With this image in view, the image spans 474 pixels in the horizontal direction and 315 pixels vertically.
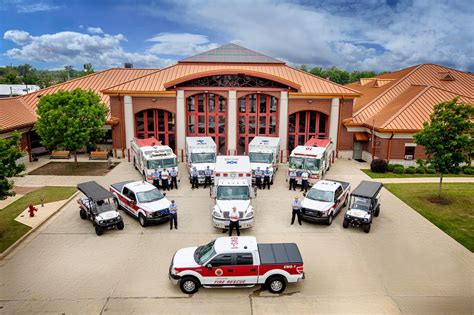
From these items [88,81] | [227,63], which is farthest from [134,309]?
[88,81]

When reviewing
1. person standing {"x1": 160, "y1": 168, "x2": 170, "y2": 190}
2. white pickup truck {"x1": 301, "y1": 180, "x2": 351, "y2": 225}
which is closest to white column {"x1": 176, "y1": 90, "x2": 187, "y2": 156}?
person standing {"x1": 160, "y1": 168, "x2": 170, "y2": 190}

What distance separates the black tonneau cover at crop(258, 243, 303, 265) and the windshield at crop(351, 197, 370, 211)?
Answer: 6705mm

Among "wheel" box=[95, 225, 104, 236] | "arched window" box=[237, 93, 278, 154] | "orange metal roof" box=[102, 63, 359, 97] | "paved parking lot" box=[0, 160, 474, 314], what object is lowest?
"paved parking lot" box=[0, 160, 474, 314]

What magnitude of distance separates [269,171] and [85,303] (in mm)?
16334

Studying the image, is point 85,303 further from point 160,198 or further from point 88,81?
point 88,81

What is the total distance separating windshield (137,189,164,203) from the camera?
777 inches

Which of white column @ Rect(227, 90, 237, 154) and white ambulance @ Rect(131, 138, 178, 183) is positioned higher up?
white column @ Rect(227, 90, 237, 154)

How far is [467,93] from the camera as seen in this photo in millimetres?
41125

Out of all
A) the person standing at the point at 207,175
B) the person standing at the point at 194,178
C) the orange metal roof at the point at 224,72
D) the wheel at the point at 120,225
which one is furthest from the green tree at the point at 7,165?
the orange metal roof at the point at 224,72

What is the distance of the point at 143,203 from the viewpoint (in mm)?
19547

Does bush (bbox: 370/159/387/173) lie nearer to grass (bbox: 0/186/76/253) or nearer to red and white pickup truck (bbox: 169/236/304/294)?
red and white pickup truck (bbox: 169/236/304/294)

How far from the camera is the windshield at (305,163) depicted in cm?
2628

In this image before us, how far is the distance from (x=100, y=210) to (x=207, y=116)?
18.4m

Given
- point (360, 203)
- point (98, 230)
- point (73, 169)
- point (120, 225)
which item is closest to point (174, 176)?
point (120, 225)
